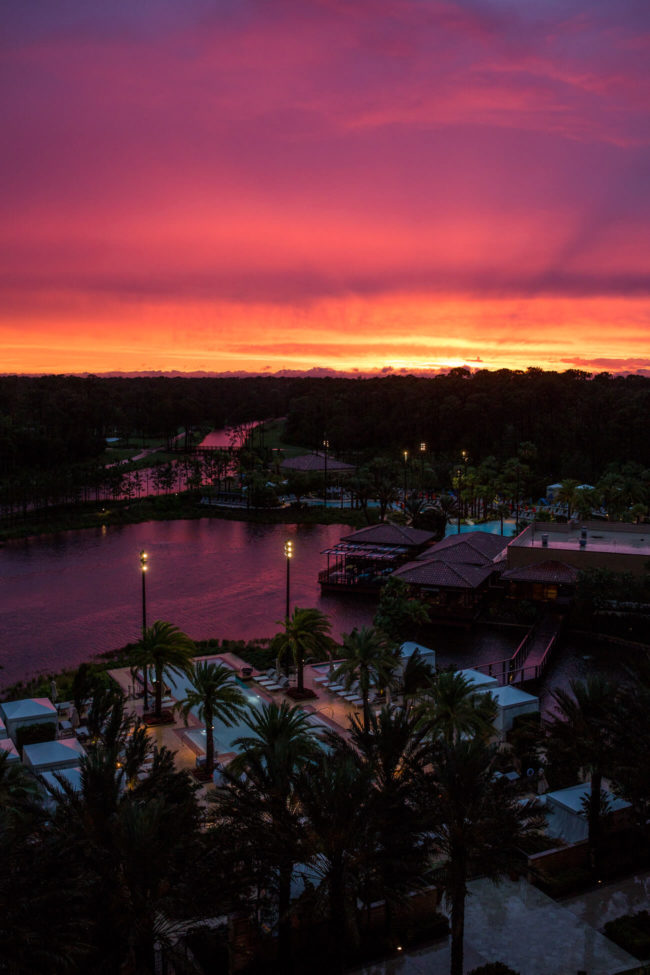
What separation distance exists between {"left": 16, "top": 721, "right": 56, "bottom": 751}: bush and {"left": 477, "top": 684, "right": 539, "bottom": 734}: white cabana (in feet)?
48.9

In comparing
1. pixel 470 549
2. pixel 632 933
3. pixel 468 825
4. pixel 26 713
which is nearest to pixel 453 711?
pixel 468 825

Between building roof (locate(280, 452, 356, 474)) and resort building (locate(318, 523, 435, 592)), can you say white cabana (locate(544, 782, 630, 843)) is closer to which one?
resort building (locate(318, 523, 435, 592))

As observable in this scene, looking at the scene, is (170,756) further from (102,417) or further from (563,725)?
(102,417)

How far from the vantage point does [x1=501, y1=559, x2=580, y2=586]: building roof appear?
4029 cm

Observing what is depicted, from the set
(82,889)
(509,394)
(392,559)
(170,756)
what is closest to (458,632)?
(392,559)

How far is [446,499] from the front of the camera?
62969mm

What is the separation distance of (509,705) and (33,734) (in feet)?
53.0

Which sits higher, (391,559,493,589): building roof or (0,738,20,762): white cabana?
(391,559,493,589): building roof

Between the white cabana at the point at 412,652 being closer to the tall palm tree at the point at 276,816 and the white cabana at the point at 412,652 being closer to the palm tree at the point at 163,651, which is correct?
the palm tree at the point at 163,651

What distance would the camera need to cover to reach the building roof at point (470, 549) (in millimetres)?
43938

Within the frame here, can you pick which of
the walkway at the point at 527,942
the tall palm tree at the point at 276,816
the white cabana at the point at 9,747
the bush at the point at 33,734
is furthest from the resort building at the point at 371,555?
the tall palm tree at the point at 276,816

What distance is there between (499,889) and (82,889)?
9.93m

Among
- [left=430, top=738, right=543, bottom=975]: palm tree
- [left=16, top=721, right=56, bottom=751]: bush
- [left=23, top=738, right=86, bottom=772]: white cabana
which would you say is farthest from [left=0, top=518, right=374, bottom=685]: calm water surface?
[left=430, top=738, right=543, bottom=975]: palm tree

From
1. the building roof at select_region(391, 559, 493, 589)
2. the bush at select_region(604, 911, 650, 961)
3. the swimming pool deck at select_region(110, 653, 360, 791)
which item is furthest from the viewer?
the building roof at select_region(391, 559, 493, 589)
